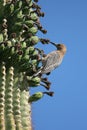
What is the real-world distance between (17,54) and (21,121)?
41.0 inches

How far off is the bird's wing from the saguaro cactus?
0.24 metres

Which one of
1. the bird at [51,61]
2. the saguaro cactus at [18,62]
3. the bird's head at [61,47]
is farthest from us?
the bird's head at [61,47]

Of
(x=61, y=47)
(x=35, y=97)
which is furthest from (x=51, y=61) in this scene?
(x=61, y=47)

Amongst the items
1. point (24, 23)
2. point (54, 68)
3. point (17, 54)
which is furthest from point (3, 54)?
point (54, 68)

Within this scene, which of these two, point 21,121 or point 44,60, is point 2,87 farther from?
point 44,60

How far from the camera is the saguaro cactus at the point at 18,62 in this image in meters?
7.27

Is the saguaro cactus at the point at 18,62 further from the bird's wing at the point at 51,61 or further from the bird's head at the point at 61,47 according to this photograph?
the bird's head at the point at 61,47

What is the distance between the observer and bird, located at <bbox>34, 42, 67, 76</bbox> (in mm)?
8469

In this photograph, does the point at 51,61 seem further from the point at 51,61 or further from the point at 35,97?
the point at 35,97

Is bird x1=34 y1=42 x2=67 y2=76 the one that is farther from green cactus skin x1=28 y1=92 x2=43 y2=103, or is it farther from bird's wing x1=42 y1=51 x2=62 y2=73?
green cactus skin x1=28 y1=92 x2=43 y2=103

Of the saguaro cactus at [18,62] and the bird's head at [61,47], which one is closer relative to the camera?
the saguaro cactus at [18,62]

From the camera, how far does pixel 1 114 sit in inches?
276

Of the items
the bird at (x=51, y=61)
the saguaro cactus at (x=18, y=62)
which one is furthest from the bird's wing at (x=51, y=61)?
the saguaro cactus at (x=18, y=62)

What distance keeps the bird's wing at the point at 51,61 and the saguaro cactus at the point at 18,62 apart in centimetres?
24
